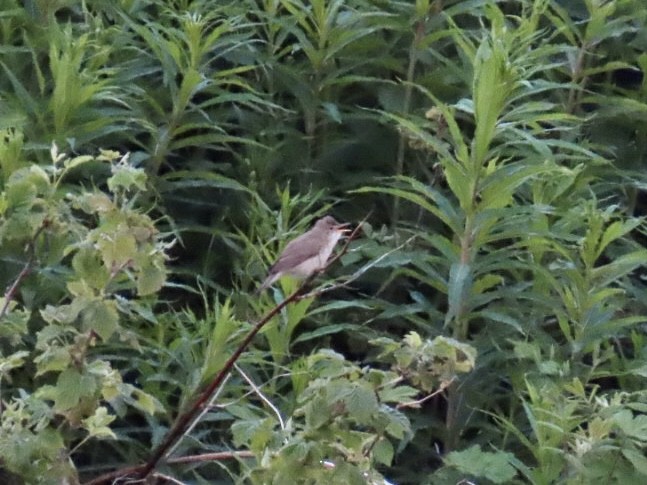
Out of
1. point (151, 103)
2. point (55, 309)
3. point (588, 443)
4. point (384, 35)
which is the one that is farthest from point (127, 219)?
point (384, 35)

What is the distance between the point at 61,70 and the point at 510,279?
1.88 m

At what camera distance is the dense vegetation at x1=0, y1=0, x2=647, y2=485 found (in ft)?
15.3

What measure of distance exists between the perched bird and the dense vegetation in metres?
0.11

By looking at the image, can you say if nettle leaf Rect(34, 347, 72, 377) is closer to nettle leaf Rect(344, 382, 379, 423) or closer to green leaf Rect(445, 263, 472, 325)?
nettle leaf Rect(344, 382, 379, 423)

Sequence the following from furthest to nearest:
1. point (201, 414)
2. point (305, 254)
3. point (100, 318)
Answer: point (305, 254) → point (201, 414) → point (100, 318)

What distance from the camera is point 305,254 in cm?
488

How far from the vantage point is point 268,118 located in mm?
6012

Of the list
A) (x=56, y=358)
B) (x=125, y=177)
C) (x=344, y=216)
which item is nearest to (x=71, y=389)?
(x=56, y=358)

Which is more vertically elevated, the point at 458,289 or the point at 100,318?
the point at 100,318

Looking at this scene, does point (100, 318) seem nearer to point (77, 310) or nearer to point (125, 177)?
point (77, 310)

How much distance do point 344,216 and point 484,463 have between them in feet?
4.82

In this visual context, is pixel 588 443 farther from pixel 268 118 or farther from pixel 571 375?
pixel 268 118

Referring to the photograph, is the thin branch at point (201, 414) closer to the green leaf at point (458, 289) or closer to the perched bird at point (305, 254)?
the perched bird at point (305, 254)

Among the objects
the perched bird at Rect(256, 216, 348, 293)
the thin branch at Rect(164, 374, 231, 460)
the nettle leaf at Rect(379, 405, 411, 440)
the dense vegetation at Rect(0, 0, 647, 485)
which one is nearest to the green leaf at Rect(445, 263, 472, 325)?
the dense vegetation at Rect(0, 0, 647, 485)
